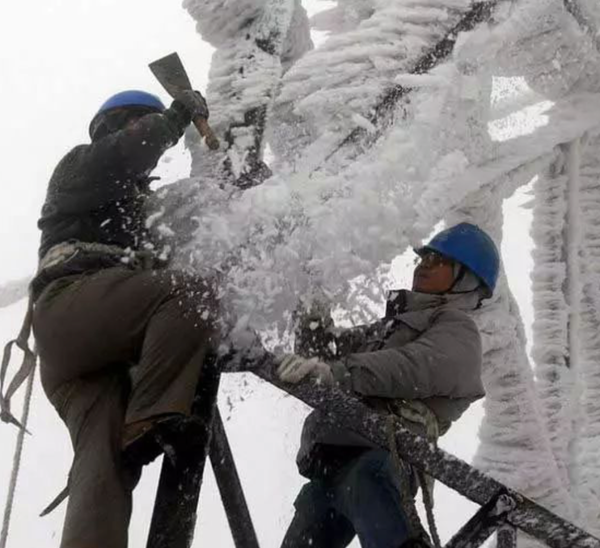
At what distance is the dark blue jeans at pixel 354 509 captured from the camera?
3.54 meters

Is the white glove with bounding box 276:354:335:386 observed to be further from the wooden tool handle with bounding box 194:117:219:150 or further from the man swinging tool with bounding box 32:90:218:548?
the wooden tool handle with bounding box 194:117:219:150

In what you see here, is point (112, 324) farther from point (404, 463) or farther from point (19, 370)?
point (404, 463)

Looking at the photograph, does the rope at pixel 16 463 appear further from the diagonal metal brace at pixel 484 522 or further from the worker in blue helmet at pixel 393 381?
the diagonal metal brace at pixel 484 522

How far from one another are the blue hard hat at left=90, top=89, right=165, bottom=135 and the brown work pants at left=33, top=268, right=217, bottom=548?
764 mm

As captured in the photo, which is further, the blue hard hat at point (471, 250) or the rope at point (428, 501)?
the blue hard hat at point (471, 250)

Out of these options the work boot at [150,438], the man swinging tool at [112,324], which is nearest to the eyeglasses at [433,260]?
the man swinging tool at [112,324]

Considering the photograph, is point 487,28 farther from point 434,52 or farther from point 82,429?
point 82,429

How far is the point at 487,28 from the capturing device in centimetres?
419

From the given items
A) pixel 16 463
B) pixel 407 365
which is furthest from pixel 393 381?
pixel 16 463

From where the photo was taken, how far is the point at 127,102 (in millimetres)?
3699

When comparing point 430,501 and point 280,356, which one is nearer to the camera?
point 280,356

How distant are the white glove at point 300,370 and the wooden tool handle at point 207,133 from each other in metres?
0.90

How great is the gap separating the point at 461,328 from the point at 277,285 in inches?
33.0

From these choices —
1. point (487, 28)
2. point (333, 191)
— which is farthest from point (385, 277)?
point (487, 28)
